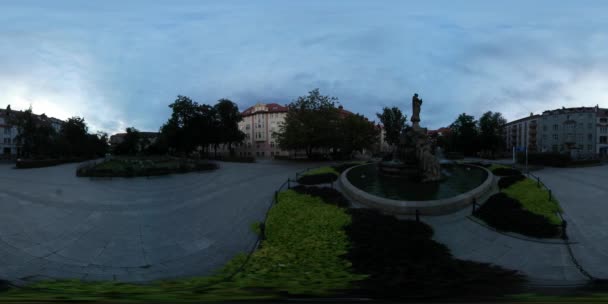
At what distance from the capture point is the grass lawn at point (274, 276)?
2943 millimetres

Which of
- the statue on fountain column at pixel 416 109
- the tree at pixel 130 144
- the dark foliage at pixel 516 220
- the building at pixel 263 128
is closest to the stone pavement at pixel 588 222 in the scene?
the dark foliage at pixel 516 220

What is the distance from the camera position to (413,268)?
4.36m

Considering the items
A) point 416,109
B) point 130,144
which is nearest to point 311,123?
point 416,109

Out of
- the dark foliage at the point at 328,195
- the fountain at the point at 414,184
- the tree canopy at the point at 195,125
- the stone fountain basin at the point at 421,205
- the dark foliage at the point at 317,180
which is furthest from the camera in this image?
the tree canopy at the point at 195,125

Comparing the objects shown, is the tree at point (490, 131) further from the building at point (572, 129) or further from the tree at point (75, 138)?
the tree at point (75, 138)

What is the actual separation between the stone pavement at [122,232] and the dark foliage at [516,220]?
6.66m

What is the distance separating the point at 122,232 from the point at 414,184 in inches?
466

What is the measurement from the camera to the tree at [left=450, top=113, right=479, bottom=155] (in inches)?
2032

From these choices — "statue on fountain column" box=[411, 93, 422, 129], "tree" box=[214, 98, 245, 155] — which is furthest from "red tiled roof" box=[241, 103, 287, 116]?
"statue on fountain column" box=[411, 93, 422, 129]

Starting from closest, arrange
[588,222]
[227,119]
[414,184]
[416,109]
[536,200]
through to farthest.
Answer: [588,222]
[536,200]
[414,184]
[416,109]
[227,119]

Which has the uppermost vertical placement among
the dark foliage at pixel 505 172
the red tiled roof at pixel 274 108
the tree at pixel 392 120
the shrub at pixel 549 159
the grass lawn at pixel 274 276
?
the red tiled roof at pixel 274 108

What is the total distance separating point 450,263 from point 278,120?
59946 millimetres

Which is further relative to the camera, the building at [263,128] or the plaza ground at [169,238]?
the building at [263,128]

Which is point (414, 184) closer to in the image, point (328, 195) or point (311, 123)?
point (328, 195)
